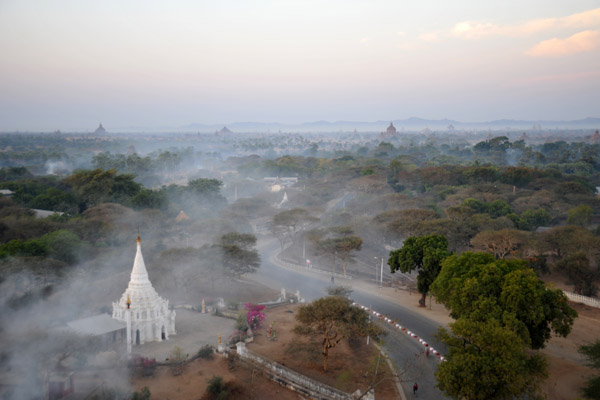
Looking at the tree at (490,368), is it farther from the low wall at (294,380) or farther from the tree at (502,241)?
the tree at (502,241)

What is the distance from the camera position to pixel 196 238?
40500 mm

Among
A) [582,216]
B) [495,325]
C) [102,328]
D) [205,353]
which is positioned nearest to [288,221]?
[205,353]

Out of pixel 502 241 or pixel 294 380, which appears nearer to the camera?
pixel 294 380

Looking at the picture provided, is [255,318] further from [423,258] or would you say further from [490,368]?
[490,368]

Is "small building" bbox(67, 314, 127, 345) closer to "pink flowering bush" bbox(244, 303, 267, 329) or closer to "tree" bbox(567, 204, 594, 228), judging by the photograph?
"pink flowering bush" bbox(244, 303, 267, 329)

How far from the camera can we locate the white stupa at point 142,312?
21.5m

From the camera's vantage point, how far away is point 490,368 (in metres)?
14.7

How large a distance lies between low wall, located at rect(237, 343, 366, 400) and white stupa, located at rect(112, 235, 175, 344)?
4.25 metres

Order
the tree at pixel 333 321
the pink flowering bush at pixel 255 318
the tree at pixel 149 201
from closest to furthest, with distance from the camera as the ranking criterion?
the tree at pixel 333 321
the pink flowering bush at pixel 255 318
the tree at pixel 149 201

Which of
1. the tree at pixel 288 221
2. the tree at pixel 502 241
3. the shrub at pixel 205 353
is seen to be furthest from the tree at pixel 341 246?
the shrub at pixel 205 353

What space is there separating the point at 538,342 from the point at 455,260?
5.44 metres

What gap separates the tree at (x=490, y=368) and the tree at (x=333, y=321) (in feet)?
14.4

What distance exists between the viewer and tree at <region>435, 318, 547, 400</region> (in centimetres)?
1468

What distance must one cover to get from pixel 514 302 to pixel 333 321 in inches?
285
